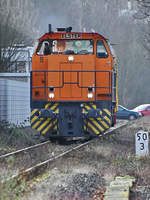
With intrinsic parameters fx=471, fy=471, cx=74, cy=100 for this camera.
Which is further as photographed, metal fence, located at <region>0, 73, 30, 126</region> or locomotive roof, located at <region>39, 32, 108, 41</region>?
metal fence, located at <region>0, 73, 30, 126</region>

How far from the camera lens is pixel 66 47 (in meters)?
13.7

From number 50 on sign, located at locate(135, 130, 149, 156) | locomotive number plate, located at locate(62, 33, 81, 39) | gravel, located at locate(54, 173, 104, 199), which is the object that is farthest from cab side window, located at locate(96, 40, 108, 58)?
gravel, located at locate(54, 173, 104, 199)

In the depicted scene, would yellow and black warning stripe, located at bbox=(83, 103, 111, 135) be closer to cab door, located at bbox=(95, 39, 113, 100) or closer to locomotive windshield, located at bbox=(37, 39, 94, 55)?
cab door, located at bbox=(95, 39, 113, 100)

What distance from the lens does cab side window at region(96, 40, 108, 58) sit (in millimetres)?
13461

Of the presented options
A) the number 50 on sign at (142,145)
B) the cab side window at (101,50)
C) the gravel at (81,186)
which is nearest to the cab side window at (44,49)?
the cab side window at (101,50)

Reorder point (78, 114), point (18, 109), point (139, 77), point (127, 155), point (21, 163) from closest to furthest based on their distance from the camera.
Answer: point (21, 163), point (127, 155), point (78, 114), point (18, 109), point (139, 77)

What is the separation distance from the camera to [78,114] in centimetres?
1325

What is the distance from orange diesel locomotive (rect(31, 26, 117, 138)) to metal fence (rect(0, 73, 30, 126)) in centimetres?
389

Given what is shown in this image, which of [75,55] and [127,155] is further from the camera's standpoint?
[75,55]

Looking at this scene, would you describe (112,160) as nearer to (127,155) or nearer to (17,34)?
(127,155)

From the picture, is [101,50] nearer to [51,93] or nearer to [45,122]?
[51,93]

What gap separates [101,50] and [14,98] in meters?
5.91

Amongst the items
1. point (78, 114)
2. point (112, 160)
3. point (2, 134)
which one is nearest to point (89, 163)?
point (112, 160)

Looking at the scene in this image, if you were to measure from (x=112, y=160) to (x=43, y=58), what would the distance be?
14.1ft
